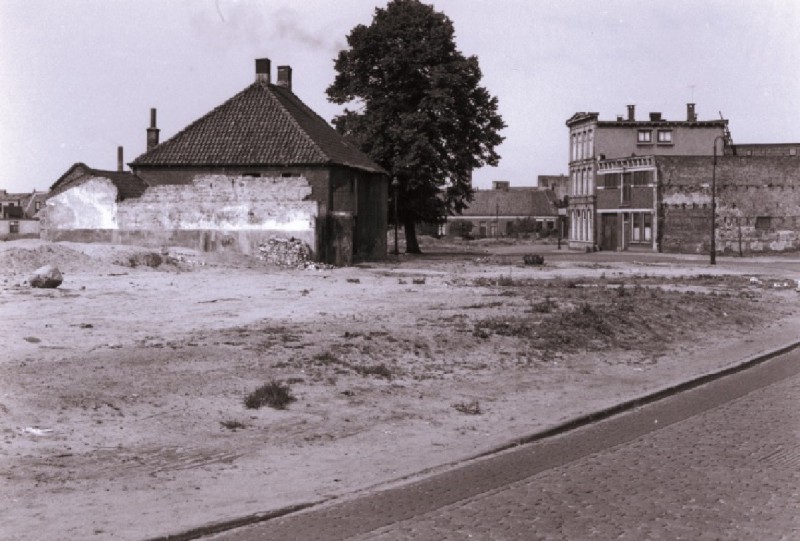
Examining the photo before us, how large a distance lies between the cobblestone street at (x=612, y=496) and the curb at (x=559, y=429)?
15cm

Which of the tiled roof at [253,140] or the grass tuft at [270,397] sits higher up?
the tiled roof at [253,140]

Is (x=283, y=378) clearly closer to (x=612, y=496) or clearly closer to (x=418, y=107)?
(x=612, y=496)

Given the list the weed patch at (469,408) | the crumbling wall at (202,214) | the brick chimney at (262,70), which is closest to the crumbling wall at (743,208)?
the brick chimney at (262,70)

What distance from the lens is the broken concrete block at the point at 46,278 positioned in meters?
21.2

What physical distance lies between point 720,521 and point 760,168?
64.2 m

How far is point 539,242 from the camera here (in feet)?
322

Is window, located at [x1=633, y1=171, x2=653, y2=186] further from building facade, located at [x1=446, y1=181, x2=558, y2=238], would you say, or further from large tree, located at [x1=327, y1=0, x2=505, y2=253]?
building facade, located at [x1=446, y1=181, x2=558, y2=238]

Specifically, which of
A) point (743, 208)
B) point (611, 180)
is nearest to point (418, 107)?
point (611, 180)

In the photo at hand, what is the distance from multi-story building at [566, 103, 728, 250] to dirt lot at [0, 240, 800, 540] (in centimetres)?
4510

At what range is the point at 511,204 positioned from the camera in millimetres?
119750

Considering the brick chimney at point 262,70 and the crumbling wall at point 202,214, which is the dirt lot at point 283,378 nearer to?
the crumbling wall at point 202,214

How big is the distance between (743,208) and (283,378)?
59.9 m

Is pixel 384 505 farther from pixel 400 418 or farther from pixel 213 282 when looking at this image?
pixel 213 282

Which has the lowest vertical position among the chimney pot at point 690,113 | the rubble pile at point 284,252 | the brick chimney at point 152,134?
the rubble pile at point 284,252
